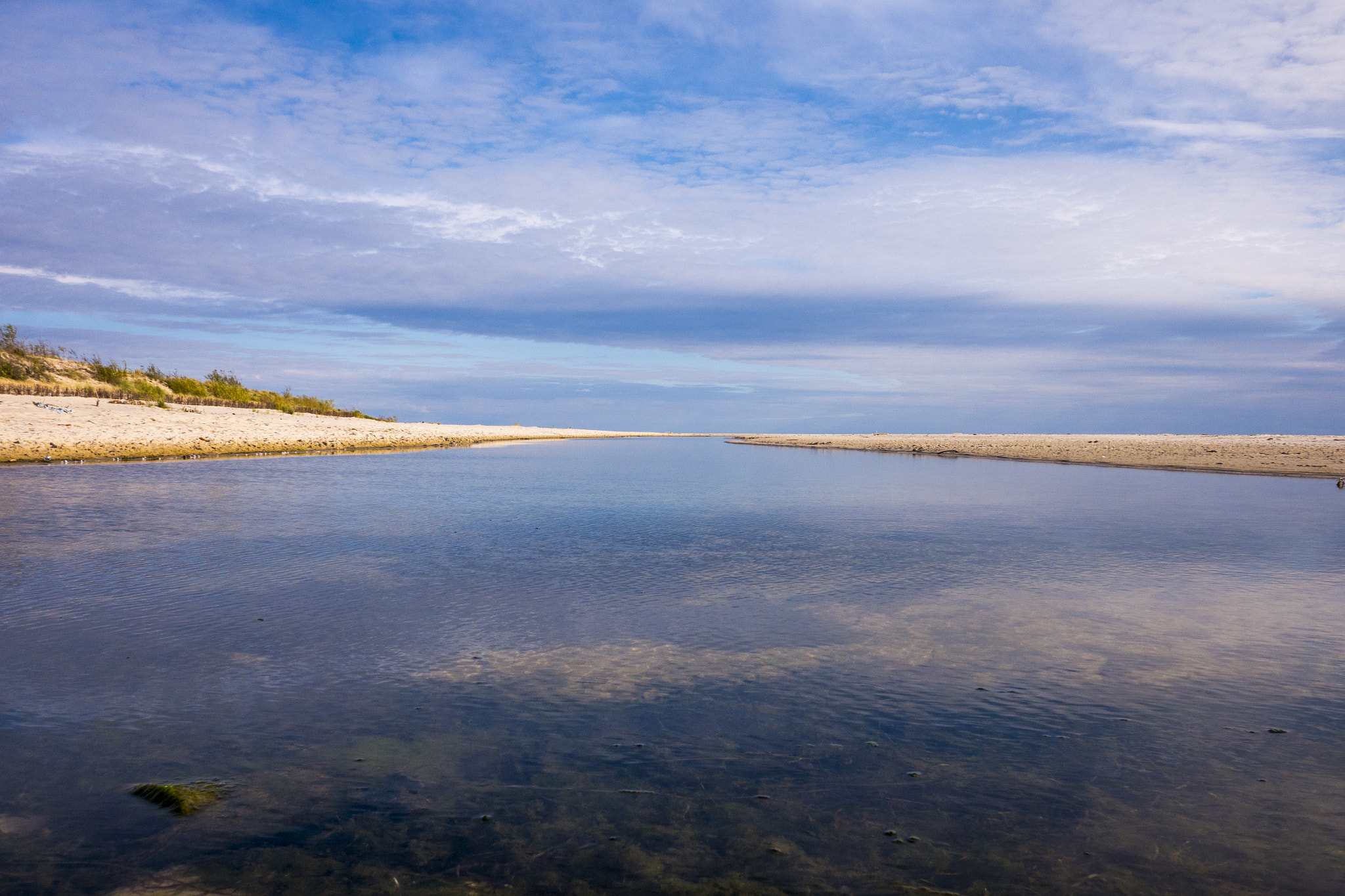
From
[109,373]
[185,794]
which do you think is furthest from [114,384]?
[185,794]

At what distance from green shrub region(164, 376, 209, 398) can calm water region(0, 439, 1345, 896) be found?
4649 cm

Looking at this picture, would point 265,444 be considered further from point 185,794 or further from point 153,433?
point 185,794

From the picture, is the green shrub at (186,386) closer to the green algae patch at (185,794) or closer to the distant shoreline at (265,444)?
the distant shoreline at (265,444)

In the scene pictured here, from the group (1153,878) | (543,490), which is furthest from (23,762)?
(543,490)

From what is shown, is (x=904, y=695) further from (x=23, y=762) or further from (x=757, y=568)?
(x=23, y=762)

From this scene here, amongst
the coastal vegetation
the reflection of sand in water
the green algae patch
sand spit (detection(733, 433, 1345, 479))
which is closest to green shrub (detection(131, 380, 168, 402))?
the coastal vegetation

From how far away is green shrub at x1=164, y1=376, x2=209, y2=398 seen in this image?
53500mm

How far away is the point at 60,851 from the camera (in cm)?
401

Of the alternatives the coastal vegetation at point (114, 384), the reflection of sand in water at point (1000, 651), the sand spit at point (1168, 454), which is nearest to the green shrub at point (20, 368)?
the coastal vegetation at point (114, 384)

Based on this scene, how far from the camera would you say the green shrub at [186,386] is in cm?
5350

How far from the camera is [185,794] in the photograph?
14.9ft

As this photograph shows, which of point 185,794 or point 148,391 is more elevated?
point 148,391

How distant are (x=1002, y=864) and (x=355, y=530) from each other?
12.8 meters

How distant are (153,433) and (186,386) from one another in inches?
1036
